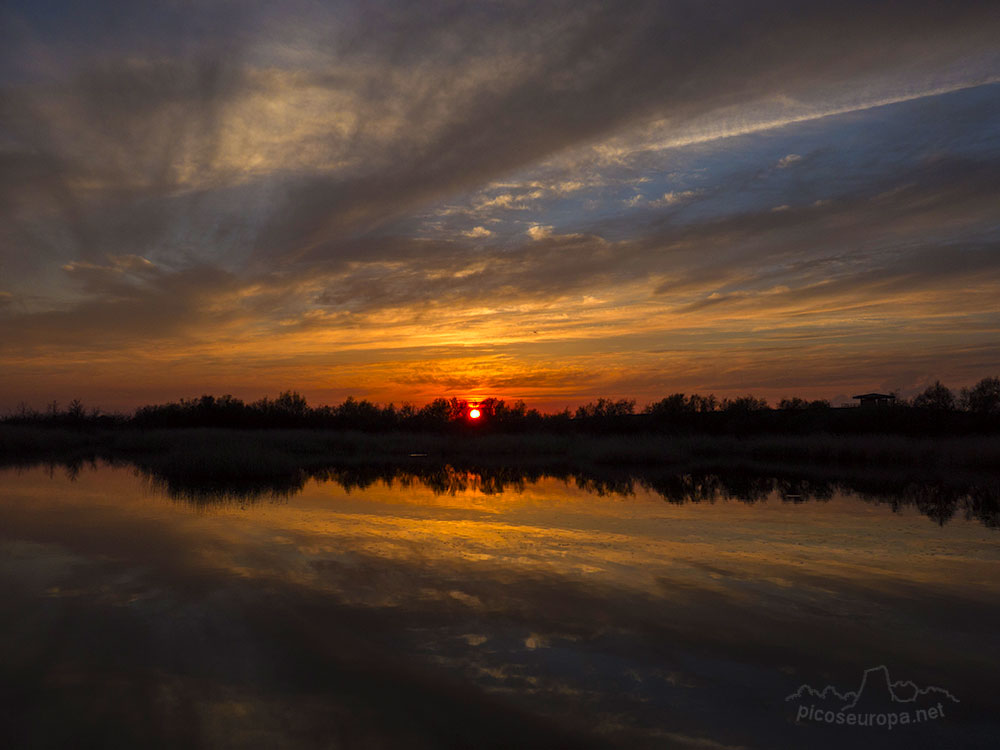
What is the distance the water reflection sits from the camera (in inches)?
679

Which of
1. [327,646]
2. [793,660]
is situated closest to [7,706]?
[327,646]

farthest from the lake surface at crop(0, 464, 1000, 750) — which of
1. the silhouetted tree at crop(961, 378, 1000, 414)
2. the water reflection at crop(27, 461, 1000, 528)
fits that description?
the silhouetted tree at crop(961, 378, 1000, 414)

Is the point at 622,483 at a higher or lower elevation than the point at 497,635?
lower

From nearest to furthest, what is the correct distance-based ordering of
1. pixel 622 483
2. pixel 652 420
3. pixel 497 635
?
1. pixel 497 635
2. pixel 622 483
3. pixel 652 420

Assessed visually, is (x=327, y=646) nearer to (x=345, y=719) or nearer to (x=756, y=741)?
(x=345, y=719)

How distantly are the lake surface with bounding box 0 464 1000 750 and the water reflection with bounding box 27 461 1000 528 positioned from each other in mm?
4282

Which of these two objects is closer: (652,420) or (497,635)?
(497,635)

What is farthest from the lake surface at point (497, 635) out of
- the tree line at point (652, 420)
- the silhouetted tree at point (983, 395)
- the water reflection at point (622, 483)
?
the silhouetted tree at point (983, 395)

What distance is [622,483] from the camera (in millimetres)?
22078

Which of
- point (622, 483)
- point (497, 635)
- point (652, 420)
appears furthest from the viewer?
point (652, 420)

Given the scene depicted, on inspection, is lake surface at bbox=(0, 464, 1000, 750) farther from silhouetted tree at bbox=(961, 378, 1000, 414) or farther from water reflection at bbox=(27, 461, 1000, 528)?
silhouetted tree at bbox=(961, 378, 1000, 414)

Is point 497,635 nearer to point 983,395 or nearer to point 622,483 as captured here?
point 622,483

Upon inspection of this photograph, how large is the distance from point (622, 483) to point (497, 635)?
1627 centimetres

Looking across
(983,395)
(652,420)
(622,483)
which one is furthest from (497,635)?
(983,395)
